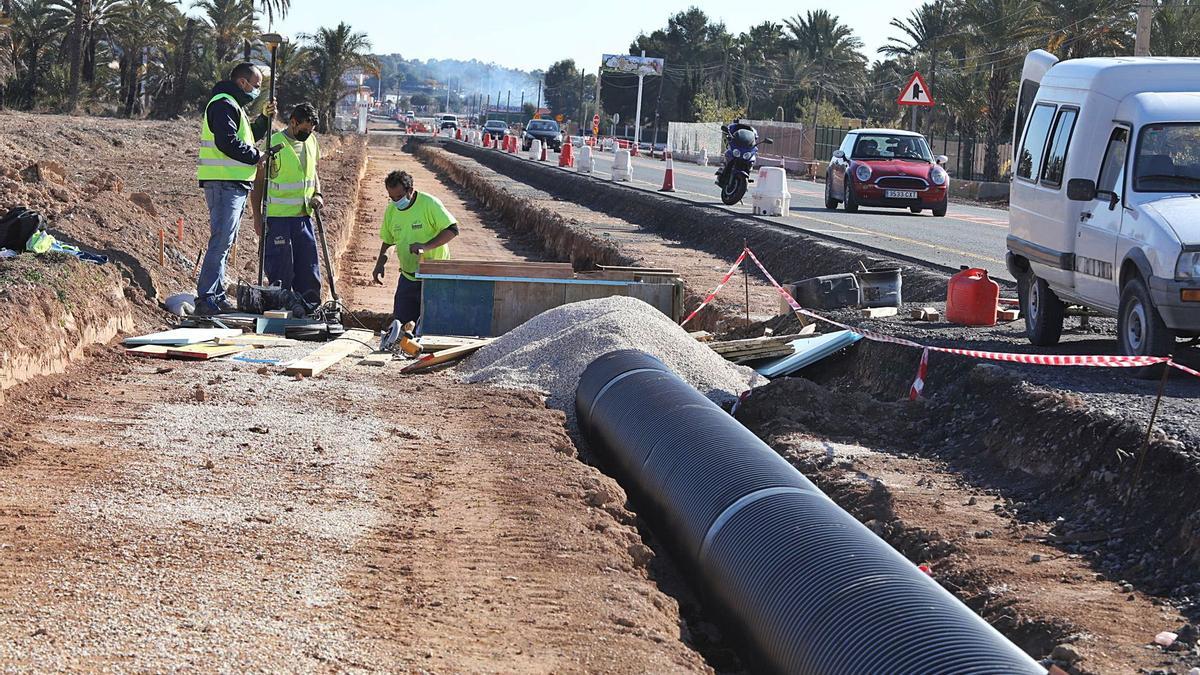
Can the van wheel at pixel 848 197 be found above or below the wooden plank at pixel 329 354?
above

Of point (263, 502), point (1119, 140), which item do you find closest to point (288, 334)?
point (263, 502)

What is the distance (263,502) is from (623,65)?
99309 millimetres

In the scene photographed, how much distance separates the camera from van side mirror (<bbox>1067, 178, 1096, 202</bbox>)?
9.27 meters

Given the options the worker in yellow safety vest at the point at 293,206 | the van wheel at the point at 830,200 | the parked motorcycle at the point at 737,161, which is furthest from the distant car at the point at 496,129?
the worker in yellow safety vest at the point at 293,206

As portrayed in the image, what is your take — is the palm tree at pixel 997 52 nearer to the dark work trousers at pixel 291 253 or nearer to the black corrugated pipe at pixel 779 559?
the dark work trousers at pixel 291 253

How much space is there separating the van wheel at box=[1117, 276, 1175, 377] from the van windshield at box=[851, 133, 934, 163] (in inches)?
644

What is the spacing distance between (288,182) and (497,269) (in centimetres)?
199

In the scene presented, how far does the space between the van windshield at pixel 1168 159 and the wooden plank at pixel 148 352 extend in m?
6.58

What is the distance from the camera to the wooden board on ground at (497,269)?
484 inches

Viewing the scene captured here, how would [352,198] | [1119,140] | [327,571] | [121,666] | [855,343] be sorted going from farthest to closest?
1. [352,198]
2. [855,343]
3. [1119,140]
4. [327,571]
5. [121,666]

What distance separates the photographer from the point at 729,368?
10445 mm

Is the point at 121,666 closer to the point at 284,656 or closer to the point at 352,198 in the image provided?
the point at 284,656

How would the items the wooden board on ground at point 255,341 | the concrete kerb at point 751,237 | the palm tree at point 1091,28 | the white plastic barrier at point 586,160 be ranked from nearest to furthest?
1. the wooden board on ground at point 255,341
2. the concrete kerb at point 751,237
3. the palm tree at point 1091,28
4. the white plastic barrier at point 586,160

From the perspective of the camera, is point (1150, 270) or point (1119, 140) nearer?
point (1150, 270)
